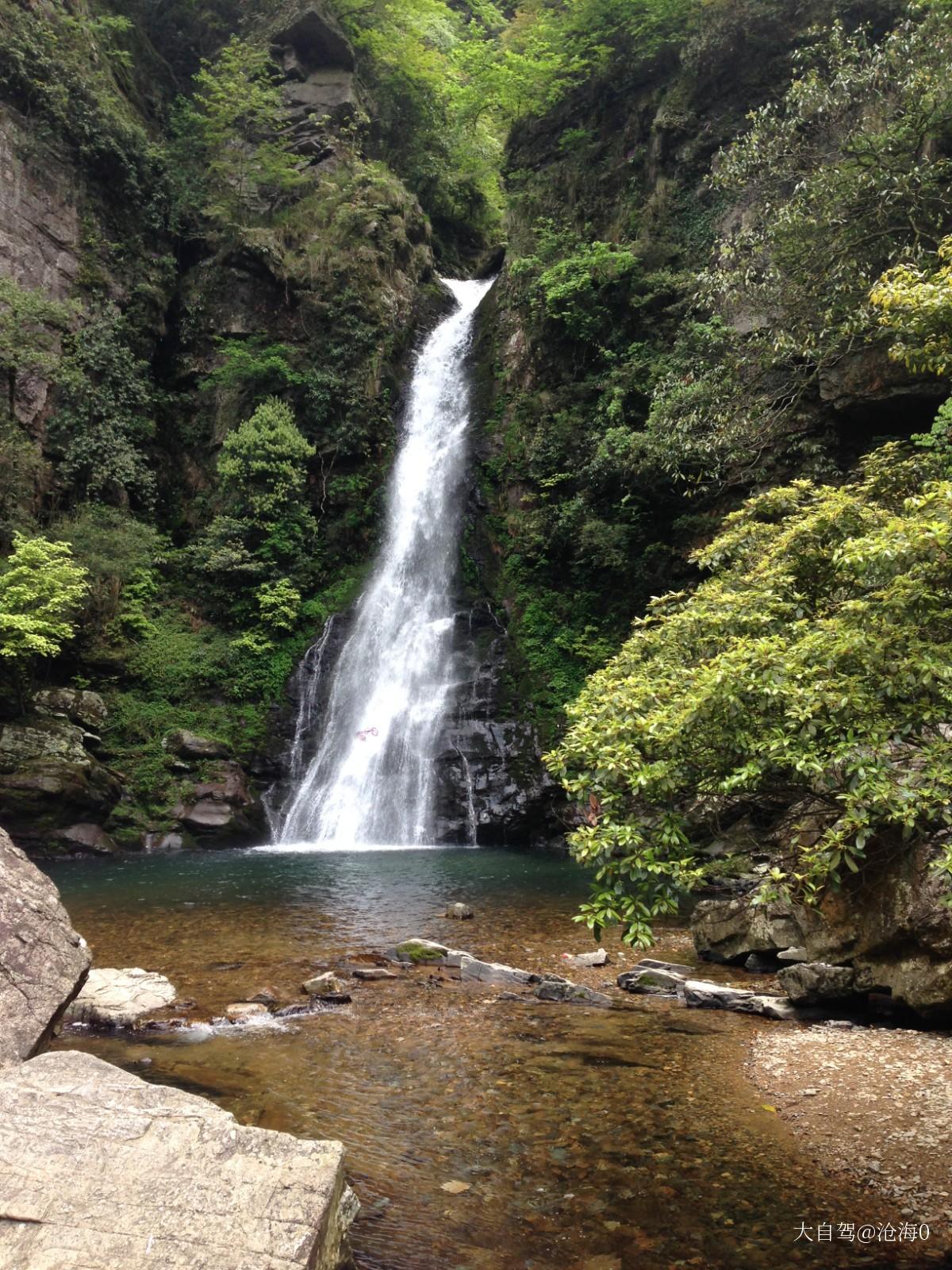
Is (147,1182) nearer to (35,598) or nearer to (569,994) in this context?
(569,994)

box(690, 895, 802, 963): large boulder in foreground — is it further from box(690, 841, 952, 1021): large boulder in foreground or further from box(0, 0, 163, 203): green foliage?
→ box(0, 0, 163, 203): green foliage

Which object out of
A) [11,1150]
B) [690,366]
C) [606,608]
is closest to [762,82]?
[690,366]

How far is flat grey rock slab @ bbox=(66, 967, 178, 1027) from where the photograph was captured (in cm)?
666

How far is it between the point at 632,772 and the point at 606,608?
53.4ft

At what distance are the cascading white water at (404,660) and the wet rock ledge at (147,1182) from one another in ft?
47.0

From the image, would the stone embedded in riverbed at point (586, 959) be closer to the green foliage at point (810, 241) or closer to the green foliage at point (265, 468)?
the green foliage at point (810, 241)

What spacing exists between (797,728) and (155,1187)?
3.35 metres

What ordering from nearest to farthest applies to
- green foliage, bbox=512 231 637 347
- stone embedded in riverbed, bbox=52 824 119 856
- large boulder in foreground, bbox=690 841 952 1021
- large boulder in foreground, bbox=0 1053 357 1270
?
large boulder in foreground, bbox=0 1053 357 1270 → large boulder in foreground, bbox=690 841 952 1021 → stone embedded in riverbed, bbox=52 824 119 856 → green foliage, bbox=512 231 637 347

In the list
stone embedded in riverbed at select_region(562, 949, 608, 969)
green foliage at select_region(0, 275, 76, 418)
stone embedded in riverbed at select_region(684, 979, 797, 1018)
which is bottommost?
stone embedded in riverbed at select_region(562, 949, 608, 969)

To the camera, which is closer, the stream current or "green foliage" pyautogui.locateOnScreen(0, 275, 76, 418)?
the stream current

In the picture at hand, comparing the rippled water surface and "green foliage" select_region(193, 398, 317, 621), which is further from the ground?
"green foliage" select_region(193, 398, 317, 621)

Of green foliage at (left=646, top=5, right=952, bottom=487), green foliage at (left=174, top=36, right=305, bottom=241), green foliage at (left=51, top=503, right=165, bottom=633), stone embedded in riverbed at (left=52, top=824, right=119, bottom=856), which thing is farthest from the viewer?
green foliage at (left=174, top=36, right=305, bottom=241)

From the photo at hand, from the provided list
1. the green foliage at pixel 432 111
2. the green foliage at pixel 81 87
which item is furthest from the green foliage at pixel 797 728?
the green foliage at pixel 432 111

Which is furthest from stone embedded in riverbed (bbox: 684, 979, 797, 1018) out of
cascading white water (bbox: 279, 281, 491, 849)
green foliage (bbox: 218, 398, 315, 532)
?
green foliage (bbox: 218, 398, 315, 532)
